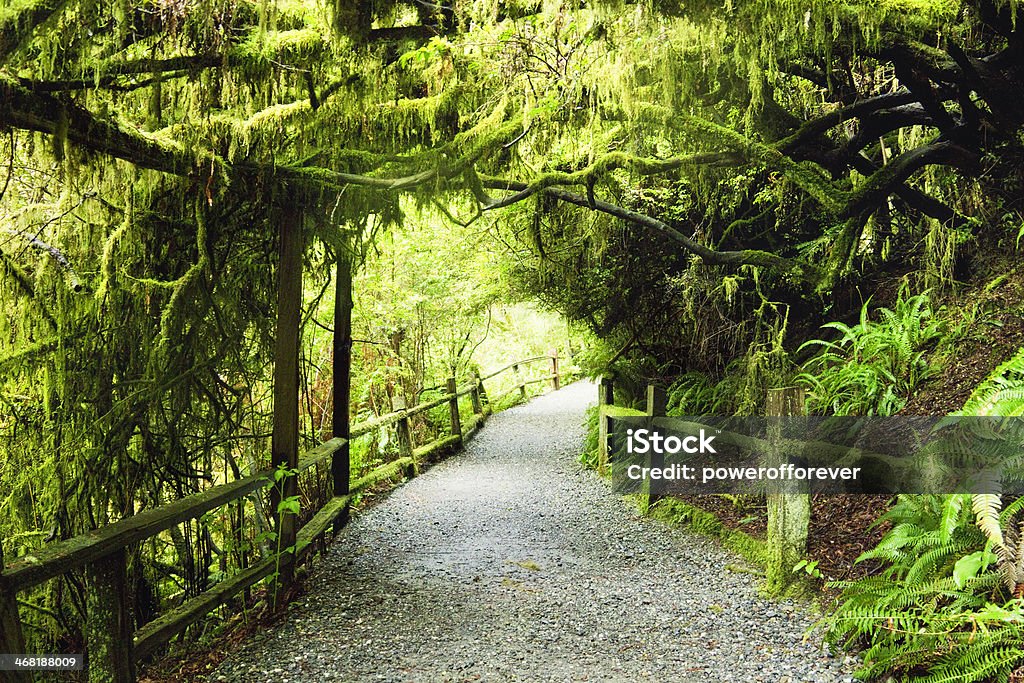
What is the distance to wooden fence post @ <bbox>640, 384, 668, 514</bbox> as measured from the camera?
27.0 feet

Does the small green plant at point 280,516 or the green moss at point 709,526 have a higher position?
the small green plant at point 280,516

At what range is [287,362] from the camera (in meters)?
5.99

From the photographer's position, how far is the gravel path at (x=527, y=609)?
4.38 m

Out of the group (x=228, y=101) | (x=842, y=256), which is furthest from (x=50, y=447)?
(x=842, y=256)

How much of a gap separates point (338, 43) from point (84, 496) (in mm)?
3479

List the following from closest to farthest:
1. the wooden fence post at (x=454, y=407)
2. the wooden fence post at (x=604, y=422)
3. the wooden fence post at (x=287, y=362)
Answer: the wooden fence post at (x=287, y=362)
the wooden fence post at (x=604, y=422)
the wooden fence post at (x=454, y=407)

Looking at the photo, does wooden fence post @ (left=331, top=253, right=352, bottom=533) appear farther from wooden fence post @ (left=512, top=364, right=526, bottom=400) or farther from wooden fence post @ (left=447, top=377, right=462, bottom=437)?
wooden fence post @ (left=512, top=364, right=526, bottom=400)

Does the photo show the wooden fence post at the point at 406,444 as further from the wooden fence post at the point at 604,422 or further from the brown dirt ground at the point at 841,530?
the brown dirt ground at the point at 841,530

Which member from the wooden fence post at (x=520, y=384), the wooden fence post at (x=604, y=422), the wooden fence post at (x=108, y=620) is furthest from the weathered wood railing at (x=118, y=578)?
the wooden fence post at (x=520, y=384)

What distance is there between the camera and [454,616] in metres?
5.34

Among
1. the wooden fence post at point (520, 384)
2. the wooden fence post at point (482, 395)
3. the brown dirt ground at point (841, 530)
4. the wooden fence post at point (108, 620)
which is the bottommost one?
the wooden fence post at point (520, 384)

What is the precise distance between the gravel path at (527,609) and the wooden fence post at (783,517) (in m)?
0.25

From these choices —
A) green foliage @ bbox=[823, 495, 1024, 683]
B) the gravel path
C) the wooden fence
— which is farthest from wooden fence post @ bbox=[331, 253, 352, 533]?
green foliage @ bbox=[823, 495, 1024, 683]

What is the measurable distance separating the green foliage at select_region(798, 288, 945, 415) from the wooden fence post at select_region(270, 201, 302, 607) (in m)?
4.39
